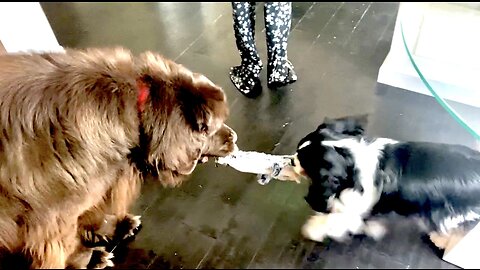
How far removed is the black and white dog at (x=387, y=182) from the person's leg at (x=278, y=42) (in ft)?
1.89

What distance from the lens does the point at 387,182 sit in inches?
51.1

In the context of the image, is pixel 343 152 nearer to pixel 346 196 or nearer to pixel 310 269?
pixel 346 196

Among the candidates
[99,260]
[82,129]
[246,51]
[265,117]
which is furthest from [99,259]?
[246,51]

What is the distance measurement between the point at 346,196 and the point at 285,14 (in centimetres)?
76

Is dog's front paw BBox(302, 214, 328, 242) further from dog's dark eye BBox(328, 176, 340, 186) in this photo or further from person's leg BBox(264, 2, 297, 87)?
person's leg BBox(264, 2, 297, 87)

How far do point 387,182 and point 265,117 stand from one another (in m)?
0.64

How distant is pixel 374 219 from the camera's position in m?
1.31

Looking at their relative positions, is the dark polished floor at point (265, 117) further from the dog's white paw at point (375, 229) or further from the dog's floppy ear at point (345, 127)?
the dog's floppy ear at point (345, 127)

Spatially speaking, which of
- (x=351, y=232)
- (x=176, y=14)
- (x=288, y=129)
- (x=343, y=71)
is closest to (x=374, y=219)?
(x=351, y=232)

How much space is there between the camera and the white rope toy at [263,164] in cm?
150

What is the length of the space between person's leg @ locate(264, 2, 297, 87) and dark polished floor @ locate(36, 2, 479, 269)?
5 centimetres

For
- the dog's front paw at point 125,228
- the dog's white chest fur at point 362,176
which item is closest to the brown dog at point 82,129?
the dog's front paw at point 125,228

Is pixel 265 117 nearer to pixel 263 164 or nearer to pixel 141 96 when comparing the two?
pixel 263 164

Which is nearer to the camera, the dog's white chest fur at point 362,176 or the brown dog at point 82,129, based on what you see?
the brown dog at point 82,129
